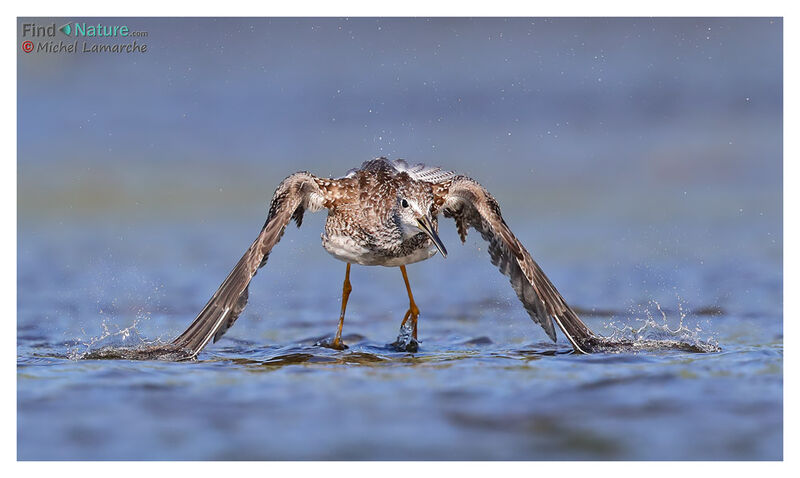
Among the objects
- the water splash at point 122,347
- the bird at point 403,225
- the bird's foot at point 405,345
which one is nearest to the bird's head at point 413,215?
the bird at point 403,225

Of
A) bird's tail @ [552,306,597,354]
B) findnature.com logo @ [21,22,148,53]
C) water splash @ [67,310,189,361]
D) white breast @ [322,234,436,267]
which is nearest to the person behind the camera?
water splash @ [67,310,189,361]

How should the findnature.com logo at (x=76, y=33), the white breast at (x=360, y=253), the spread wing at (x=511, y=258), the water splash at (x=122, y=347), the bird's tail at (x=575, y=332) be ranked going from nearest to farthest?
1. the water splash at (x=122, y=347)
2. the bird's tail at (x=575, y=332)
3. the spread wing at (x=511, y=258)
4. the findnature.com logo at (x=76, y=33)
5. the white breast at (x=360, y=253)

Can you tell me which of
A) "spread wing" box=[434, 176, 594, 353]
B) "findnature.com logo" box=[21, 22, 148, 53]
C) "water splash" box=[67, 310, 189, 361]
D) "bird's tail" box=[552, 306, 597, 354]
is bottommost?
"water splash" box=[67, 310, 189, 361]

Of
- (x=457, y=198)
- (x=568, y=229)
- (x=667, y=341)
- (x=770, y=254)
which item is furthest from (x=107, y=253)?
(x=770, y=254)

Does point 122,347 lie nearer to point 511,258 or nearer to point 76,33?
point 76,33

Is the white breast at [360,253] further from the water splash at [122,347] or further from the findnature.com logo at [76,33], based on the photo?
the findnature.com logo at [76,33]

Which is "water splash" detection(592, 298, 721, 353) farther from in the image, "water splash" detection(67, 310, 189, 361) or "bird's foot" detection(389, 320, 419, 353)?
"water splash" detection(67, 310, 189, 361)

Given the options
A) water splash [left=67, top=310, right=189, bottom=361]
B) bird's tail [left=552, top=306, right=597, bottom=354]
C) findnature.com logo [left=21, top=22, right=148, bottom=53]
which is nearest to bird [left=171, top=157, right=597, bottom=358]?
bird's tail [left=552, top=306, right=597, bottom=354]

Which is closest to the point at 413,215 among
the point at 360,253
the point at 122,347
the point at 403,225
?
the point at 403,225
